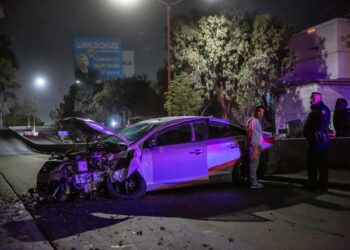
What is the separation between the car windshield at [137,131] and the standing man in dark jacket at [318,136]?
116 inches

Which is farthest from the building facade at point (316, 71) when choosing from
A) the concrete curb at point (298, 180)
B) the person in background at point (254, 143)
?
the person in background at point (254, 143)

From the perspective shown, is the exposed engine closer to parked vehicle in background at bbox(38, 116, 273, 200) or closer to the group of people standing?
parked vehicle in background at bbox(38, 116, 273, 200)

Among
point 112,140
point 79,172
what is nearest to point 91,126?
point 112,140

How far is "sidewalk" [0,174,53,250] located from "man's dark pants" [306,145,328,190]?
201 inches

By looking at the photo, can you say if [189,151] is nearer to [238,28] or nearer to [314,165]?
[314,165]

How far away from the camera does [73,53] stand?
36062 mm

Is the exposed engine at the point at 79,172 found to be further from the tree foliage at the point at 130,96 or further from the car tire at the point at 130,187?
the tree foliage at the point at 130,96

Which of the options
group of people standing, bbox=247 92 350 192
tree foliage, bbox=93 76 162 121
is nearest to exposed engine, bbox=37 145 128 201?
group of people standing, bbox=247 92 350 192

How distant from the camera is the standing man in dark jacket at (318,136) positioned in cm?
832

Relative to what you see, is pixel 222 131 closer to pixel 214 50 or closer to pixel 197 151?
pixel 197 151

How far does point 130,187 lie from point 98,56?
2975 centimetres

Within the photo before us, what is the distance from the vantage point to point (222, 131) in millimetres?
9352

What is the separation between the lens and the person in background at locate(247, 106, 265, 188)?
8914mm

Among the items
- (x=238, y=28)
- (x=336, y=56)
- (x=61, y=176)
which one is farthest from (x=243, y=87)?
(x=61, y=176)
